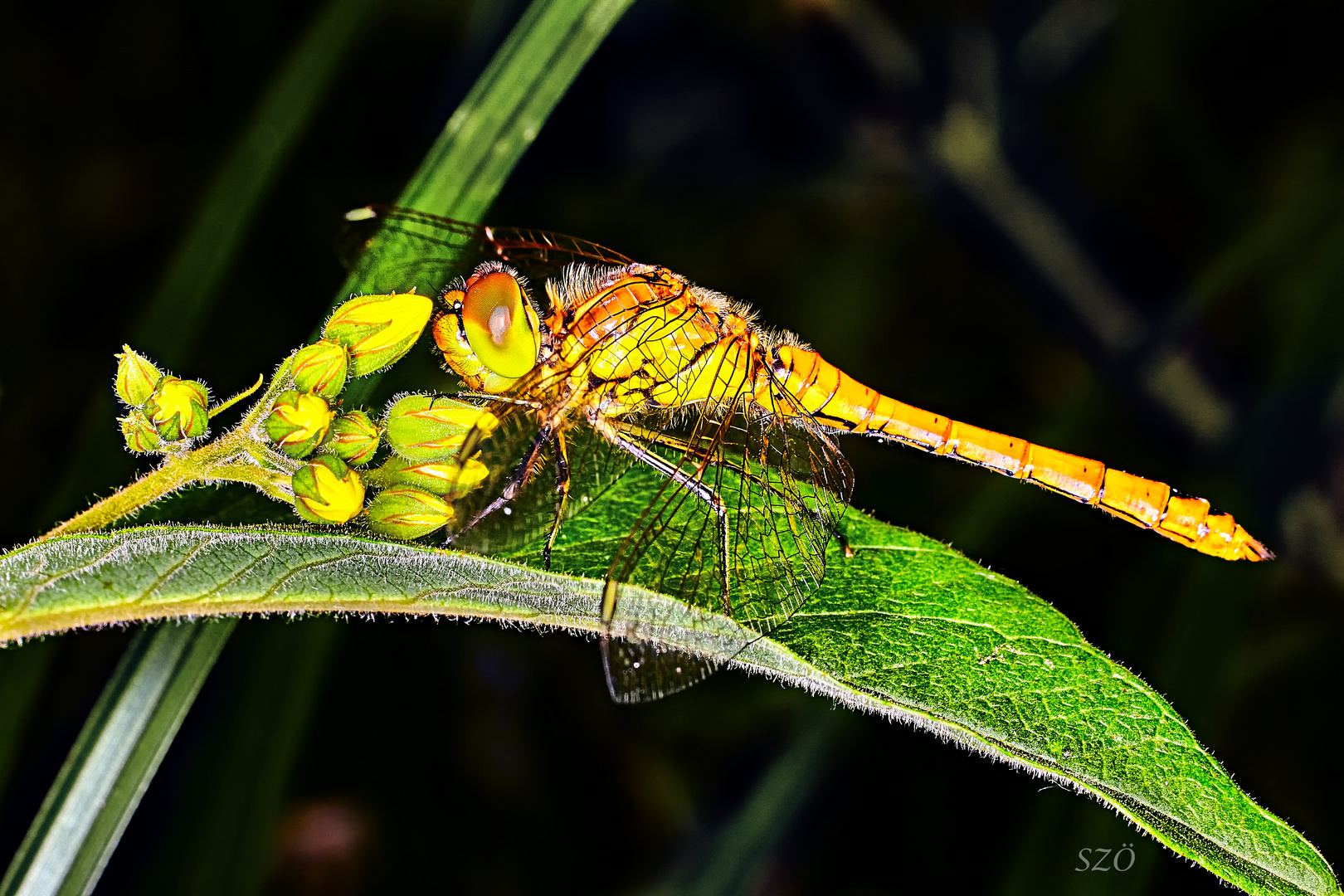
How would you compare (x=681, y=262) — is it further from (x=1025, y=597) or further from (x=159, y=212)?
(x=1025, y=597)

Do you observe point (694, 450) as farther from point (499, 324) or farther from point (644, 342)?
point (499, 324)

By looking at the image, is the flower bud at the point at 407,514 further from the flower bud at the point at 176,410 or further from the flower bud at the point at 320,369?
the flower bud at the point at 176,410

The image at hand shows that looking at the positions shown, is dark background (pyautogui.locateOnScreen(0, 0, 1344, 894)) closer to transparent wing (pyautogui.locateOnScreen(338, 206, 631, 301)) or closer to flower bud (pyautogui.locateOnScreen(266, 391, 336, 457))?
transparent wing (pyautogui.locateOnScreen(338, 206, 631, 301))

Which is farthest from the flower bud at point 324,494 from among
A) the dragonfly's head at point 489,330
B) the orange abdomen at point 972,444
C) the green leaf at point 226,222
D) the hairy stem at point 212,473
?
the orange abdomen at point 972,444

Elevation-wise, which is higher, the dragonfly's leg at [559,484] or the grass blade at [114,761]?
the dragonfly's leg at [559,484]

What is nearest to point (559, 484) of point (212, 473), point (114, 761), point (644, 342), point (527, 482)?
point (527, 482)
